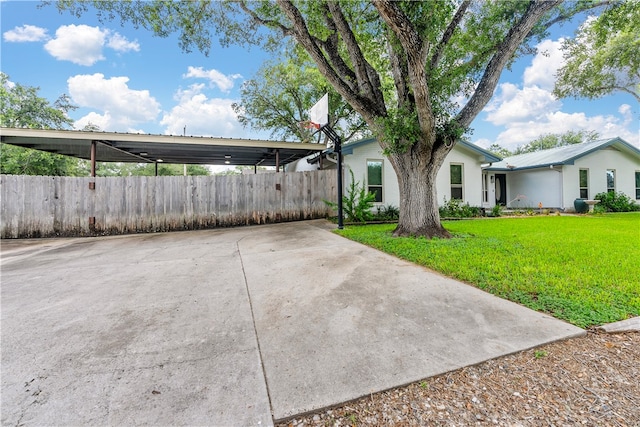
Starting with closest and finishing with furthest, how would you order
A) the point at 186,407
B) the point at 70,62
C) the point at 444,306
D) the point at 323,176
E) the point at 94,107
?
the point at 186,407 → the point at 444,306 → the point at 323,176 → the point at 70,62 → the point at 94,107

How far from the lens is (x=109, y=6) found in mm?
6395

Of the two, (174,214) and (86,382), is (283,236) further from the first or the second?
(86,382)

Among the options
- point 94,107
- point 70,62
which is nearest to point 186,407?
point 70,62

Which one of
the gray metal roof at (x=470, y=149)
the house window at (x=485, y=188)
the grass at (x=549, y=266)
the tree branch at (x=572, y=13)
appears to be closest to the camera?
the grass at (x=549, y=266)

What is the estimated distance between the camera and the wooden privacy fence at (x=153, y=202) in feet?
23.4

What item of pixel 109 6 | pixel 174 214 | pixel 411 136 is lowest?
pixel 174 214

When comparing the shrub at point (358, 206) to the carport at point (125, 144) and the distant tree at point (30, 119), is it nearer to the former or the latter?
the carport at point (125, 144)

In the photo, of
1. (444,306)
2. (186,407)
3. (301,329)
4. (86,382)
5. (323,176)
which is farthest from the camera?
(323,176)

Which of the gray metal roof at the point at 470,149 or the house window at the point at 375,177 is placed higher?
the gray metal roof at the point at 470,149

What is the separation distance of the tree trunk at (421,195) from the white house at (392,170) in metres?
3.30

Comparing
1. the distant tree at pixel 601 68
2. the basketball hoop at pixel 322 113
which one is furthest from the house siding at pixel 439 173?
the distant tree at pixel 601 68

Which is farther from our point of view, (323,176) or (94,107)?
(94,107)

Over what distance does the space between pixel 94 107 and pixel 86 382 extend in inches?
891

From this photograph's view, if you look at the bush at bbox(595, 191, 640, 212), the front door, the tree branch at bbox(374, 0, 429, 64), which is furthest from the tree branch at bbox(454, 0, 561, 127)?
the bush at bbox(595, 191, 640, 212)
